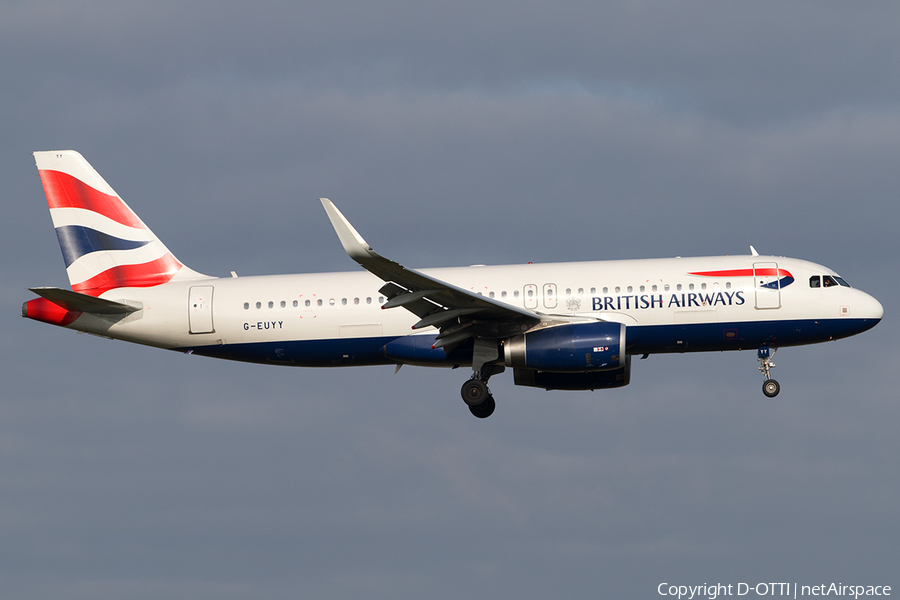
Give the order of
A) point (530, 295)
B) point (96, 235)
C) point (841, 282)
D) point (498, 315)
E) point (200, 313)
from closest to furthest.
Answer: point (498, 315) < point (530, 295) < point (841, 282) < point (200, 313) < point (96, 235)

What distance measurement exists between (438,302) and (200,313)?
911 centimetres

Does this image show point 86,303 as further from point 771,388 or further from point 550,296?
point 771,388

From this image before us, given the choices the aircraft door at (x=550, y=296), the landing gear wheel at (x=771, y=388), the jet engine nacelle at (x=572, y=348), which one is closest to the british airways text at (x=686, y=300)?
the jet engine nacelle at (x=572, y=348)

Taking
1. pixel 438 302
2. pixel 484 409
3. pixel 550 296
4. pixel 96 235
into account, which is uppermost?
pixel 96 235

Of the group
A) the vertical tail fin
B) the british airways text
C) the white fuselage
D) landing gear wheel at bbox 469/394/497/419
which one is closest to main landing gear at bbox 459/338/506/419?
landing gear wheel at bbox 469/394/497/419

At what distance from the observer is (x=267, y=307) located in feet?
120

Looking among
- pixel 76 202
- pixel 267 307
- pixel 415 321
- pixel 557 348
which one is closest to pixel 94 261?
pixel 76 202

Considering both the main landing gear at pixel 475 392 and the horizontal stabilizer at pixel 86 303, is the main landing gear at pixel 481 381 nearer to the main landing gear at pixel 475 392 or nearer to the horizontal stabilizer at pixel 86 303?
the main landing gear at pixel 475 392

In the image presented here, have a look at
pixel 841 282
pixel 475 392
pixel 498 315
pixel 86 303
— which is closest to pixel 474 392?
pixel 475 392

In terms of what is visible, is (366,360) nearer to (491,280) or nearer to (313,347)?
(313,347)

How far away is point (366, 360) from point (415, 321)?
7.26 feet

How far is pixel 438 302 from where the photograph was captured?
32688mm

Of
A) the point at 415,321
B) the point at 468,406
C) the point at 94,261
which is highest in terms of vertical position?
the point at 94,261

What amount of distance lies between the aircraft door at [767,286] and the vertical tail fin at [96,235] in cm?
1938
